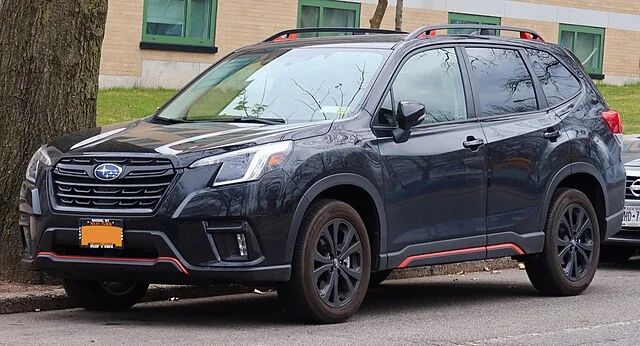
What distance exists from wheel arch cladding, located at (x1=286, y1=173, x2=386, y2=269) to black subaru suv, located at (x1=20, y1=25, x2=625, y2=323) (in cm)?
1

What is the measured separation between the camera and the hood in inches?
312

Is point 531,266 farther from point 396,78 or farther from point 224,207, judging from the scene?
point 224,207

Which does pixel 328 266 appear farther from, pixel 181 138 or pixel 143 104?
pixel 143 104

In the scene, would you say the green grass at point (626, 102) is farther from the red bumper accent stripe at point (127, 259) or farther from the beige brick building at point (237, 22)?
the red bumper accent stripe at point (127, 259)

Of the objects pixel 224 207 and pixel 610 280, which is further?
pixel 610 280

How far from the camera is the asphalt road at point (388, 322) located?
25.7ft

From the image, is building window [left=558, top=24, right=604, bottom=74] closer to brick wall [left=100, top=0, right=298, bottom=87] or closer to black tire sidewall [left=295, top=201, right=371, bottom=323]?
brick wall [left=100, top=0, right=298, bottom=87]

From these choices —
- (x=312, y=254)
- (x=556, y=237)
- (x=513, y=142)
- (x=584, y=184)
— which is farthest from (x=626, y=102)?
(x=312, y=254)

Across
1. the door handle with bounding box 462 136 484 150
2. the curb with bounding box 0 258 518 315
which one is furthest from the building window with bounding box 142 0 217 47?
the door handle with bounding box 462 136 484 150

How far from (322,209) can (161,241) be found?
3.30 ft

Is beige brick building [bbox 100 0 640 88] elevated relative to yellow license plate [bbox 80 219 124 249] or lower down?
elevated

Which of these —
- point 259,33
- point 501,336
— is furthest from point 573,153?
point 259,33

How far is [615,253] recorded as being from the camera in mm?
13180

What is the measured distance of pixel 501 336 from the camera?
8086 millimetres
